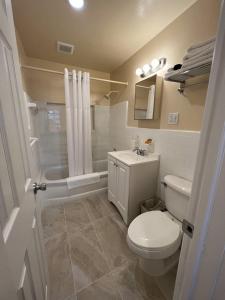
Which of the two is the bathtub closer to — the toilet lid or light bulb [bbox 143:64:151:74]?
the toilet lid

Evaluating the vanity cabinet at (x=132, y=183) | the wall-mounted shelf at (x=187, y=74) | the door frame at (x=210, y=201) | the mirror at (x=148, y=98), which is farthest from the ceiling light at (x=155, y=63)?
the door frame at (x=210, y=201)

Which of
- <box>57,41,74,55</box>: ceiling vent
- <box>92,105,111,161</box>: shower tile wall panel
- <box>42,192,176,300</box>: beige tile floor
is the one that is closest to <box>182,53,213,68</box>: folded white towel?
<box>57,41,74,55</box>: ceiling vent

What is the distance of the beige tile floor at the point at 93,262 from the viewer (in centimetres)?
105

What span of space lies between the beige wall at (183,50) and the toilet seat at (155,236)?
3.04 ft

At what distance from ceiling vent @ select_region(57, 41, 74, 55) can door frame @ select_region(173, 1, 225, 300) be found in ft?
6.82

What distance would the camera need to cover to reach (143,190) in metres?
1.65

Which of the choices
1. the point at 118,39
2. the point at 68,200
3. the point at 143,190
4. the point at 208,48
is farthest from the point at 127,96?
the point at 68,200

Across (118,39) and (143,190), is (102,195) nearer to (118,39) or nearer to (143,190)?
(143,190)

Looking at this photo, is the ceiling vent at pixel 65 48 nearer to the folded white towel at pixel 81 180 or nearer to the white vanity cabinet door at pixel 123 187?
the white vanity cabinet door at pixel 123 187

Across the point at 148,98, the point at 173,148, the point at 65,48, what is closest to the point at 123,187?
the point at 173,148

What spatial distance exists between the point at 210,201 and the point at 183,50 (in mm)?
1536

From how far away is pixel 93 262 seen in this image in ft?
4.11

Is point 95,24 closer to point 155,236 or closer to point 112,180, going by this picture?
point 112,180

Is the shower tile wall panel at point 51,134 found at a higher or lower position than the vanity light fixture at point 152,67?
lower
